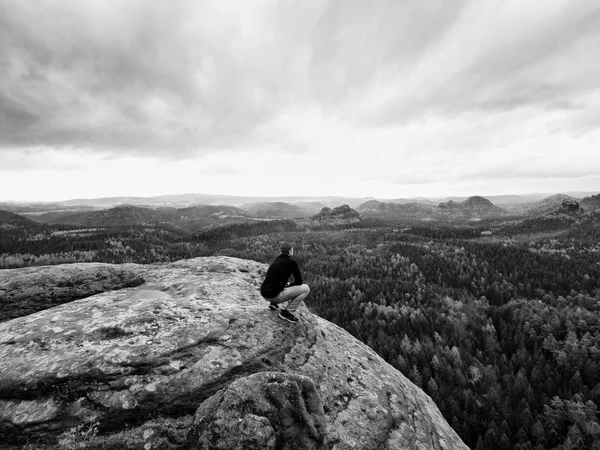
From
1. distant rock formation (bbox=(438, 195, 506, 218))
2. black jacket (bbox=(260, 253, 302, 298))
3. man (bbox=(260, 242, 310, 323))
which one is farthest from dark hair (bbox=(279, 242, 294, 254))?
distant rock formation (bbox=(438, 195, 506, 218))

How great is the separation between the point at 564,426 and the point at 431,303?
7858mm

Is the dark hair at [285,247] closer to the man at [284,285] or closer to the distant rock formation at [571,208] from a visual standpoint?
the man at [284,285]

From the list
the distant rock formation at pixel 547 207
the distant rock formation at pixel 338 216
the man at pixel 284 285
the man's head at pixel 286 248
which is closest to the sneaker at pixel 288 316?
the man at pixel 284 285

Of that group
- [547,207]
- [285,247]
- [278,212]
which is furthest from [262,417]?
[278,212]

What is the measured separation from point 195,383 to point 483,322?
13624 millimetres

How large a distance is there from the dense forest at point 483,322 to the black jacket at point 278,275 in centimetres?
646

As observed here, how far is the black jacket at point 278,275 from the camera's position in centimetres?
652

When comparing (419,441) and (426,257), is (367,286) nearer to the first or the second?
(426,257)

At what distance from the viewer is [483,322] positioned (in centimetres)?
1258

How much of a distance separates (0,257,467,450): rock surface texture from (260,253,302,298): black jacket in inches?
34.5

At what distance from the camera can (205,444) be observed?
3.29m

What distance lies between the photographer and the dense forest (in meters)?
7.32

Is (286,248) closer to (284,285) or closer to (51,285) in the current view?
(284,285)

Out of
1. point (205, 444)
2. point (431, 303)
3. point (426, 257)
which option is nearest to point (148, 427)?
point (205, 444)
